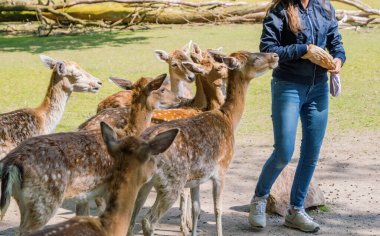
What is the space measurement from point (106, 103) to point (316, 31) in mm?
2958

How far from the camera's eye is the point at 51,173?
18.6 ft

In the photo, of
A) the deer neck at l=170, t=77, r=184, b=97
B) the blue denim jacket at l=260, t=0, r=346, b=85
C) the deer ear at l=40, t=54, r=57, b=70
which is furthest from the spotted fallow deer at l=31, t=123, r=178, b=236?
the deer neck at l=170, t=77, r=184, b=97

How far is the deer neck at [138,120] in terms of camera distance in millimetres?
7039

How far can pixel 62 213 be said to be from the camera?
7.98 metres

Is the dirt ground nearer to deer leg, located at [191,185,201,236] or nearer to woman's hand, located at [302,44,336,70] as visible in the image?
deer leg, located at [191,185,201,236]

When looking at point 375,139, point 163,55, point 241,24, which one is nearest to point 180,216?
point 163,55

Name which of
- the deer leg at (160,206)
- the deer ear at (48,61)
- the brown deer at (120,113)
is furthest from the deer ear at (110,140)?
the deer ear at (48,61)

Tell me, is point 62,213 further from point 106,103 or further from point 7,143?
point 106,103

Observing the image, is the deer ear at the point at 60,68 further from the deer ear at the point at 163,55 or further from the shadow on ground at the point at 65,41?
the shadow on ground at the point at 65,41

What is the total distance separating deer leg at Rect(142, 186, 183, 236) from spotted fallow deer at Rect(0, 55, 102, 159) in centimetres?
191

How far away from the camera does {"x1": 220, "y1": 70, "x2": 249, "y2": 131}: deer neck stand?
7.42 meters

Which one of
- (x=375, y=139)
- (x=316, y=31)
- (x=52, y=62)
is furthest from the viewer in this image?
(x=375, y=139)

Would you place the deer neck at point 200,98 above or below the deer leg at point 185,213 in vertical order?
above

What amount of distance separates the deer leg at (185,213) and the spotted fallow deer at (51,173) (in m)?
1.43
